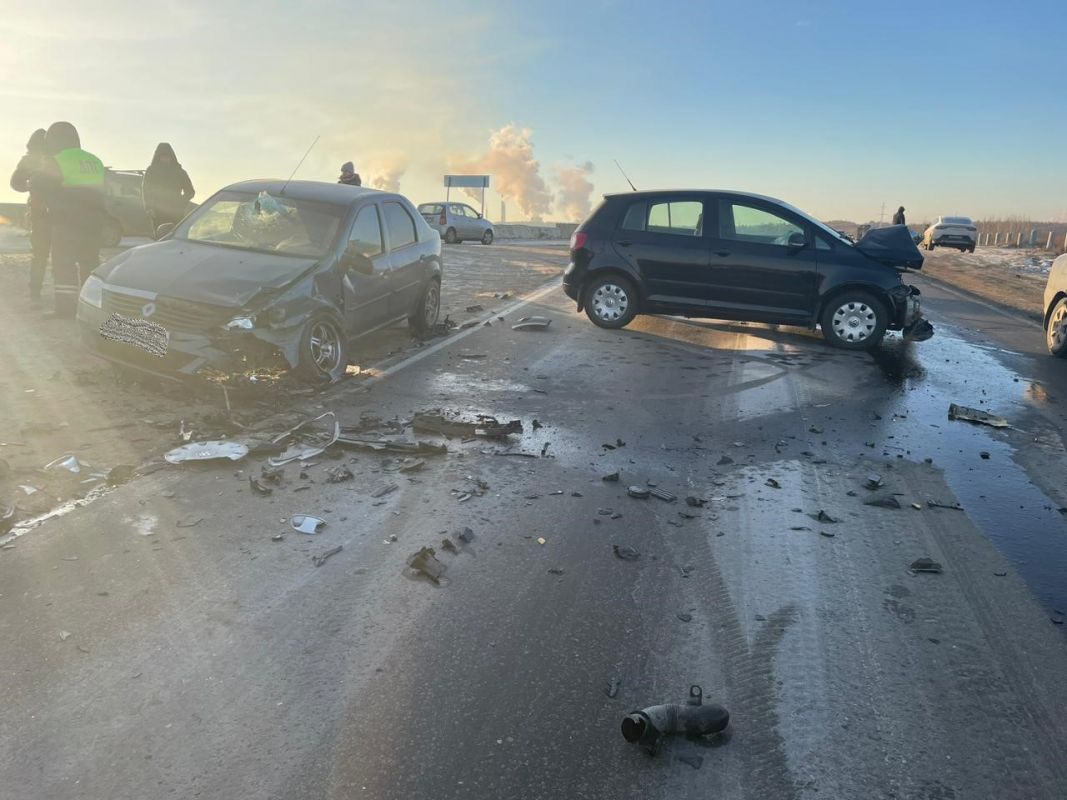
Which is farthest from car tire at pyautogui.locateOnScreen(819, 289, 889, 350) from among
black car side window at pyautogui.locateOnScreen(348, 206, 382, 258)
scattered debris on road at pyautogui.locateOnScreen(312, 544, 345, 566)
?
scattered debris on road at pyautogui.locateOnScreen(312, 544, 345, 566)

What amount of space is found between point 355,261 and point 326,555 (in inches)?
173

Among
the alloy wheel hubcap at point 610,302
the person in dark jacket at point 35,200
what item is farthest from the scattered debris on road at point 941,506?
the person in dark jacket at point 35,200

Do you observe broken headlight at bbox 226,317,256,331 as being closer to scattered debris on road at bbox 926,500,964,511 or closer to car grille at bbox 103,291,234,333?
car grille at bbox 103,291,234,333

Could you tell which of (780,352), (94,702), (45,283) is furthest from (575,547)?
(45,283)

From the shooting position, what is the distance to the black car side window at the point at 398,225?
8.85 m

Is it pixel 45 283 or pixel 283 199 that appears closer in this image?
pixel 283 199

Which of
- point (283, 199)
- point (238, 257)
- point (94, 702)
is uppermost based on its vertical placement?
point (283, 199)

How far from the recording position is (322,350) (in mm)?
7066

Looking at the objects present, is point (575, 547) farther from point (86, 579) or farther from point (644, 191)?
point (644, 191)

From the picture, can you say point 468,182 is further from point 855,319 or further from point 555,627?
point 555,627

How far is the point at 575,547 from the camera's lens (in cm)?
414

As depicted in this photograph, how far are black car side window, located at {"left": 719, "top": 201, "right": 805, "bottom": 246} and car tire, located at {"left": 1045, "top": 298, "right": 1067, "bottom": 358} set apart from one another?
3.40 m

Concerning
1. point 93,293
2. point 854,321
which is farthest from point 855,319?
point 93,293

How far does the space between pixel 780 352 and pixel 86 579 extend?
8.29 m
